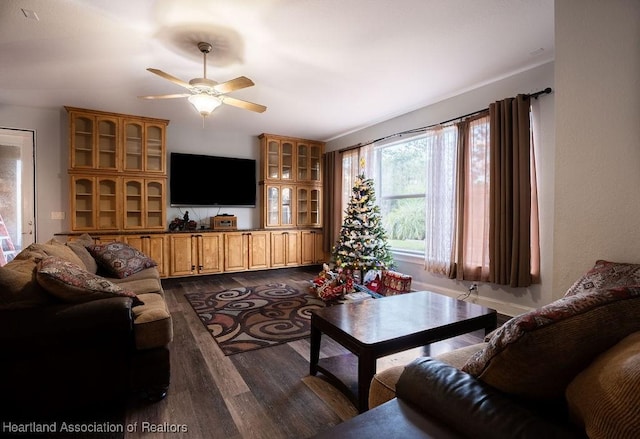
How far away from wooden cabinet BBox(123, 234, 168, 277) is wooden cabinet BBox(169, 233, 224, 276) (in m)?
0.10

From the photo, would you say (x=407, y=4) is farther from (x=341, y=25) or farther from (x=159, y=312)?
(x=159, y=312)

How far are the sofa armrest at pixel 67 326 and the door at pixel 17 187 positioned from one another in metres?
3.72

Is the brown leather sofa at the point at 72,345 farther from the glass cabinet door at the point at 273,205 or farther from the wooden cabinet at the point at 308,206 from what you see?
the wooden cabinet at the point at 308,206

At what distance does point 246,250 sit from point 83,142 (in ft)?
9.46

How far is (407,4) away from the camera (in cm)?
223

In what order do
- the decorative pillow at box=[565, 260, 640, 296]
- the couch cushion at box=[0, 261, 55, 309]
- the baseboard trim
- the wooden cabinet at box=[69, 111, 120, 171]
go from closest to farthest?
the decorative pillow at box=[565, 260, 640, 296] → the couch cushion at box=[0, 261, 55, 309] → the baseboard trim → the wooden cabinet at box=[69, 111, 120, 171]

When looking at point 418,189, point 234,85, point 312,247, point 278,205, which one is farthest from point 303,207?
point 234,85

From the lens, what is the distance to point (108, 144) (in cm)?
470

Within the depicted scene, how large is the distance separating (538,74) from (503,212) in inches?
55.7

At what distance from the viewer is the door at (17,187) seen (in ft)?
14.0

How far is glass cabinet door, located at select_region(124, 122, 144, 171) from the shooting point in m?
4.78

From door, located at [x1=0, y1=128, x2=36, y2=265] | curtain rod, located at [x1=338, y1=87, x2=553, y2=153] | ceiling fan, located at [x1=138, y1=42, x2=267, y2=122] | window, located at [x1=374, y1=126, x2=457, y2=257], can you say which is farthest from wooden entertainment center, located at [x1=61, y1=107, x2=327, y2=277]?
ceiling fan, located at [x1=138, y1=42, x2=267, y2=122]

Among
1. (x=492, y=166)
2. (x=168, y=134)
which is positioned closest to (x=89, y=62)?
(x=168, y=134)

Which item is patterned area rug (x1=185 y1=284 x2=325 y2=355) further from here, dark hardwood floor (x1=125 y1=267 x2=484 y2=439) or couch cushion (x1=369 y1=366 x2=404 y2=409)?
couch cushion (x1=369 y1=366 x2=404 y2=409)
